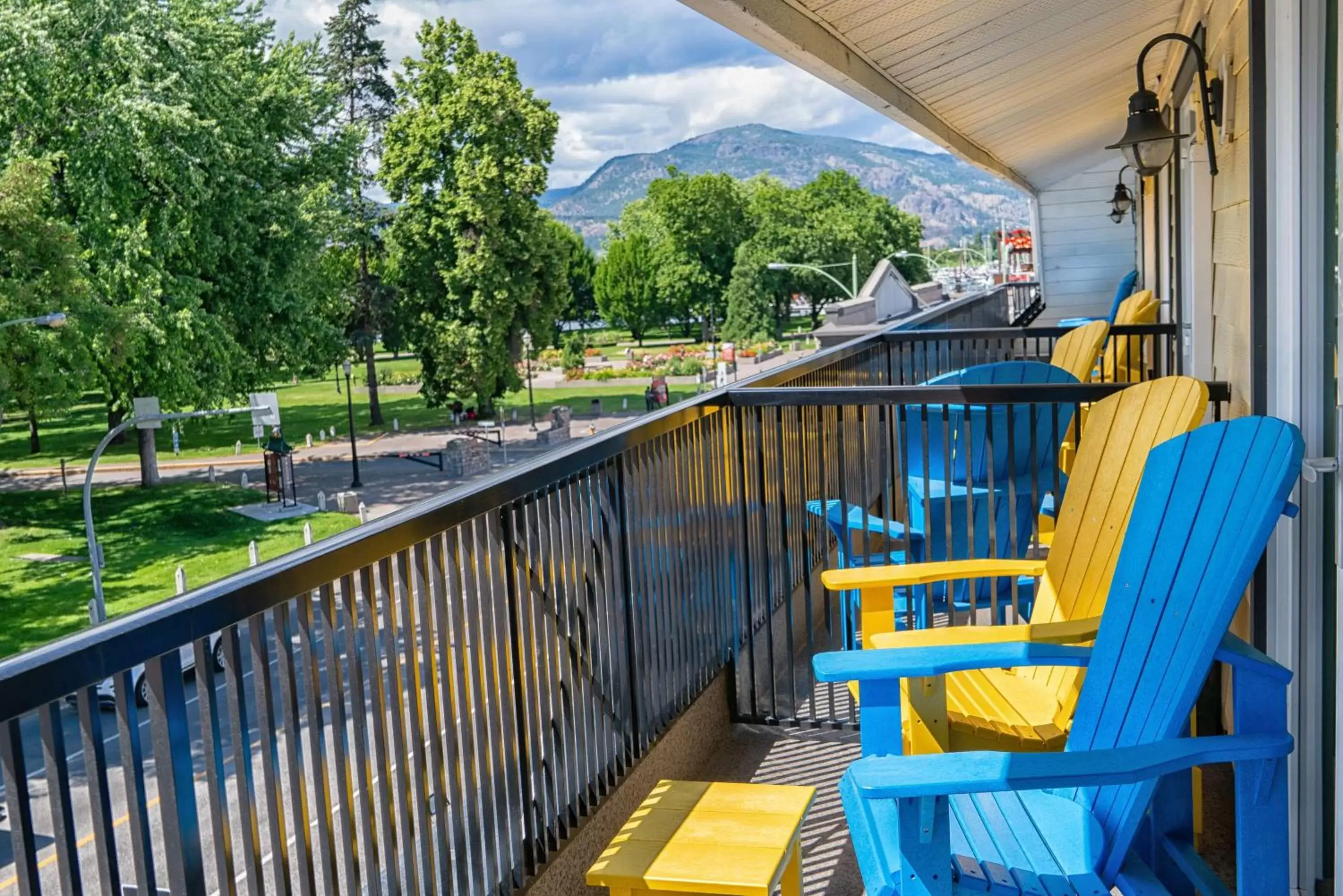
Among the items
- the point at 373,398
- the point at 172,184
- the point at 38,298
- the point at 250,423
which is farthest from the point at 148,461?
the point at 373,398

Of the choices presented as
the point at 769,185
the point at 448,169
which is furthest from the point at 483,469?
the point at 769,185

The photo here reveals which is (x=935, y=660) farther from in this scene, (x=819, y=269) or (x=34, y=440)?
(x=34, y=440)

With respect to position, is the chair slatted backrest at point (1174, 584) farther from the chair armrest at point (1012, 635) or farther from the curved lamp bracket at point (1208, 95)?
the curved lamp bracket at point (1208, 95)

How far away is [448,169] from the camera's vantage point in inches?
1791

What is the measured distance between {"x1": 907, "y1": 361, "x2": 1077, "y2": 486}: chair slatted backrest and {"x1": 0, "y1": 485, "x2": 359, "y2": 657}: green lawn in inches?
970

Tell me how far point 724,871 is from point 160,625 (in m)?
1.16

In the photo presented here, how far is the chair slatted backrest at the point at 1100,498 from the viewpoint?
8.21 ft

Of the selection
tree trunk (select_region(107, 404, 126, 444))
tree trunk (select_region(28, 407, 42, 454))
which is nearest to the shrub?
tree trunk (select_region(28, 407, 42, 454))

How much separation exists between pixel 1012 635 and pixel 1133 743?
0.33 m

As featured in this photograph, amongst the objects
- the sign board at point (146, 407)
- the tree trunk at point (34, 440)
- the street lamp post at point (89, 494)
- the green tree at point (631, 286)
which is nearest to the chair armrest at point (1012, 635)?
the street lamp post at point (89, 494)

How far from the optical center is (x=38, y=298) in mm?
27016

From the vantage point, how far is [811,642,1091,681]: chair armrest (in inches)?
78.8

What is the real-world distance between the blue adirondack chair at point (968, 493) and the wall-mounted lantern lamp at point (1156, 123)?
2.98ft

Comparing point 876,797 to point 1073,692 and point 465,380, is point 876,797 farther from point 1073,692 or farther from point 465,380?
point 465,380
